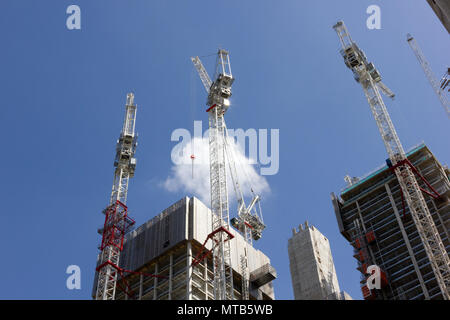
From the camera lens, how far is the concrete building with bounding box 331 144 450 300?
120250mm

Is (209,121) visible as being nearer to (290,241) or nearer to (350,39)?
(290,241)

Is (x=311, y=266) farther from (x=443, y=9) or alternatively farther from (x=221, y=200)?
(x=443, y=9)

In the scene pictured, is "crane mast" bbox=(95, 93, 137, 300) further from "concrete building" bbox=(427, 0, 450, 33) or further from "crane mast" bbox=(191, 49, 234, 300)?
"concrete building" bbox=(427, 0, 450, 33)

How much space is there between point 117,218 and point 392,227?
202 feet

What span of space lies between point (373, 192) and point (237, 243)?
3863cm

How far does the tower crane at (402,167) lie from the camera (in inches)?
4119

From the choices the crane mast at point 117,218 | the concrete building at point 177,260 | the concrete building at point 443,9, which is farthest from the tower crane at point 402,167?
the concrete building at point 443,9

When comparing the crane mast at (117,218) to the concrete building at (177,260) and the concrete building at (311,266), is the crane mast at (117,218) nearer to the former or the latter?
the concrete building at (177,260)

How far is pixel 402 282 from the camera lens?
121 m

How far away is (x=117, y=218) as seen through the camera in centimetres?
10631

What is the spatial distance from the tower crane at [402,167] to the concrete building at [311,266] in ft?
63.5
